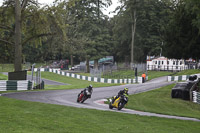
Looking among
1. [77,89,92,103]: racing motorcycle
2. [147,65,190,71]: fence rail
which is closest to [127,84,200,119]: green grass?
[77,89,92,103]: racing motorcycle

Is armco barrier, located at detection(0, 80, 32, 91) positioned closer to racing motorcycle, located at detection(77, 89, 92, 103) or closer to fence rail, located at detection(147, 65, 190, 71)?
racing motorcycle, located at detection(77, 89, 92, 103)

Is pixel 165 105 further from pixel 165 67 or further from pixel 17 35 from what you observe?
pixel 165 67

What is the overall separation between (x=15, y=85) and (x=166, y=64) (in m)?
36.2

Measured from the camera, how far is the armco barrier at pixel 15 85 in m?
25.0

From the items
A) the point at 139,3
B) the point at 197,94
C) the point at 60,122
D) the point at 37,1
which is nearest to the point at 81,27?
the point at 139,3

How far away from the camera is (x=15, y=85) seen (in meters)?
25.7

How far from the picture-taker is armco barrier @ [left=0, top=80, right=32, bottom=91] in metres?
25.0

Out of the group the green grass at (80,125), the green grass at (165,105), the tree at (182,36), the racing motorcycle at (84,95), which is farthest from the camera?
the tree at (182,36)

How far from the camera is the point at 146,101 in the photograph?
22.6 m

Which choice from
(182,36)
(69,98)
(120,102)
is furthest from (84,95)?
(182,36)

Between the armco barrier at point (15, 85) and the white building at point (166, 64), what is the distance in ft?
109

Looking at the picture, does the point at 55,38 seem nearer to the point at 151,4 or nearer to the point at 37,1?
the point at 37,1

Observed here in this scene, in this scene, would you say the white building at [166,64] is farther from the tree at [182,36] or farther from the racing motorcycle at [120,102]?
the racing motorcycle at [120,102]

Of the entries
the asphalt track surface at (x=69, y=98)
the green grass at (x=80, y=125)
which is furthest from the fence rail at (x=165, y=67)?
the green grass at (x=80, y=125)
